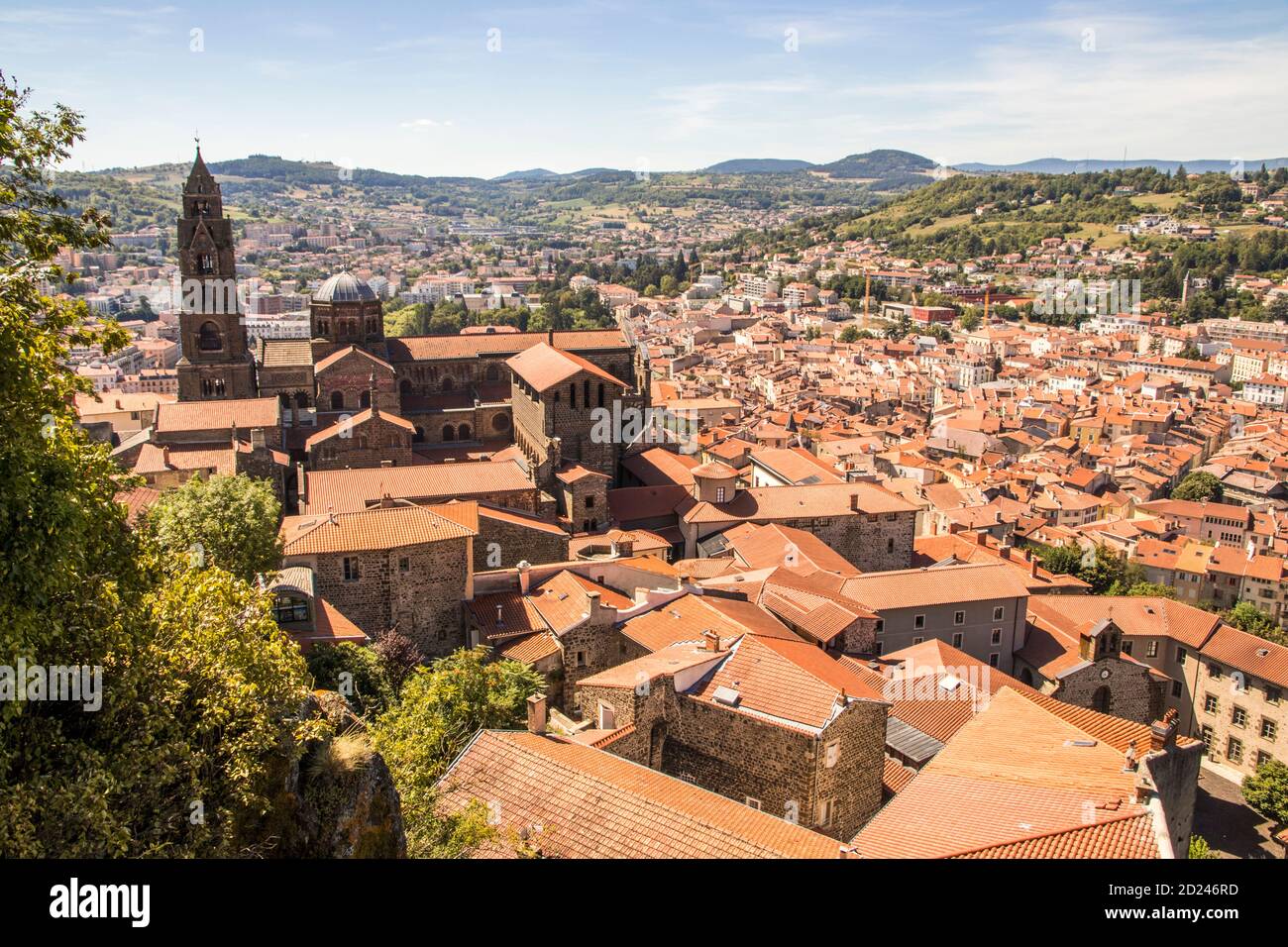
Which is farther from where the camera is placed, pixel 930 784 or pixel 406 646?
pixel 406 646

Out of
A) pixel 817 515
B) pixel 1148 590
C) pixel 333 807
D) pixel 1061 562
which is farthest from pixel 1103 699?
pixel 333 807

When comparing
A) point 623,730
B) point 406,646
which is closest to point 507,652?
point 406,646

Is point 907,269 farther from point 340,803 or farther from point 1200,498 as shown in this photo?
point 340,803

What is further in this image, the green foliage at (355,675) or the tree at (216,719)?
the green foliage at (355,675)

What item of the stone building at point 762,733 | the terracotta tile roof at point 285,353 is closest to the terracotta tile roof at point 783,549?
the stone building at point 762,733

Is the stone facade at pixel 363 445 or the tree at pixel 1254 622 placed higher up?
the stone facade at pixel 363 445

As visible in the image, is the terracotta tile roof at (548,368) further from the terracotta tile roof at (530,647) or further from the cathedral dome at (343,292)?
the terracotta tile roof at (530,647)

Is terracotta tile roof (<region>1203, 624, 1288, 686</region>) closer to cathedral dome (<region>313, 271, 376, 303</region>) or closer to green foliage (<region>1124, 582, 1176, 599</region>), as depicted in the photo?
green foliage (<region>1124, 582, 1176, 599</region>)
